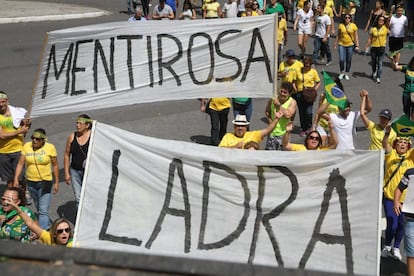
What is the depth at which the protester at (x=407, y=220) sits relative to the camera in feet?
23.5

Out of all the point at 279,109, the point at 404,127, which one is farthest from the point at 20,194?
the point at 404,127

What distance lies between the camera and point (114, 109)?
13.2 meters

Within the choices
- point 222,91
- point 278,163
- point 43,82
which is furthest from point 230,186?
point 43,82

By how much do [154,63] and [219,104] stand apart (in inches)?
107

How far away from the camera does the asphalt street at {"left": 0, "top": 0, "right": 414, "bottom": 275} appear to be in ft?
38.8

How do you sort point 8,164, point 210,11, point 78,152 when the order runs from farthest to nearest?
1. point 210,11
2. point 8,164
3. point 78,152

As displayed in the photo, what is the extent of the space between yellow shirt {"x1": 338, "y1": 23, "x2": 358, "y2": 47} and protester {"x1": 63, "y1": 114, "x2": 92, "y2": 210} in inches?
304

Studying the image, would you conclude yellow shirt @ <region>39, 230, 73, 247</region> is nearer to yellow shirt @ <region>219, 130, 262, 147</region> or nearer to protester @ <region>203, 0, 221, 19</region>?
yellow shirt @ <region>219, 130, 262, 147</region>

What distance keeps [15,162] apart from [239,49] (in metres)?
3.25

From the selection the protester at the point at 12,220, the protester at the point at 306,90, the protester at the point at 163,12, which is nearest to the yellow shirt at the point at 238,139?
the protester at the point at 12,220

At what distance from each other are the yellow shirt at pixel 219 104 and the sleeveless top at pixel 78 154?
2.75m

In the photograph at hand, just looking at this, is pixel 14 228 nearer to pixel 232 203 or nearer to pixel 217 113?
pixel 232 203

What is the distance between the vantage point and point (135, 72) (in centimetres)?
809

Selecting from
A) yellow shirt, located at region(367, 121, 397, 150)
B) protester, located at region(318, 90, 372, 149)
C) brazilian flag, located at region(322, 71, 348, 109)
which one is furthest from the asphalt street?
brazilian flag, located at region(322, 71, 348, 109)
